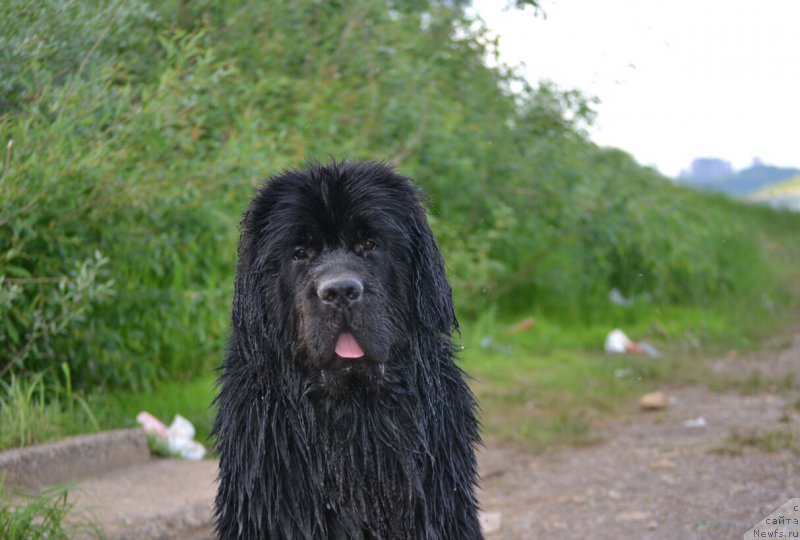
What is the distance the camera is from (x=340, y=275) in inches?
111

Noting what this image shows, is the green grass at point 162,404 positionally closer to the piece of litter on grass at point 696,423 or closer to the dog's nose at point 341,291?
the dog's nose at point 341,291

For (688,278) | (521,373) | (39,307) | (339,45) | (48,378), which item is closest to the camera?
(39,307)

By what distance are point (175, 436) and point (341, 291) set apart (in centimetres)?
292

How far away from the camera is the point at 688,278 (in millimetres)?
11039

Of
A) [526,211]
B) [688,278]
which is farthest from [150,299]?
[688,278]

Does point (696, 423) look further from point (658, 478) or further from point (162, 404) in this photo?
point (162, 404)

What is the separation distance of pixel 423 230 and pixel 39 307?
2.63 metres

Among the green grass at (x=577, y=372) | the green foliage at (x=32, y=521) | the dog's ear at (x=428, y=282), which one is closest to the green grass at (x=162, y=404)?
the green foliage at (x=32, y=521)

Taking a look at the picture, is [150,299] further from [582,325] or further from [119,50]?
[582,325]

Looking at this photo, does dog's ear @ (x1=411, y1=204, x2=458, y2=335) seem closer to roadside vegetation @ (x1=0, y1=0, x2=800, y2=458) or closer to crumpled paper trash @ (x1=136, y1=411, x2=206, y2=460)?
roadside vegetation @ (x1=0, y1=0, x2=800, y2=458)

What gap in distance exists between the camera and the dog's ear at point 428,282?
10.2 ft

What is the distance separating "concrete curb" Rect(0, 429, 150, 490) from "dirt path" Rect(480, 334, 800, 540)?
1.98 meters

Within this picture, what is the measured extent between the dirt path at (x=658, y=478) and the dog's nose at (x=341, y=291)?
2320 millimetres

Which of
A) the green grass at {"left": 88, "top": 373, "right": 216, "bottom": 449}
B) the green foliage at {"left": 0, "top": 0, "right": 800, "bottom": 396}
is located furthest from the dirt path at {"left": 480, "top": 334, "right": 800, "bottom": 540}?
the green foliage at {"left": 0, "top": 0, "right": 800, "bottom": 396}
